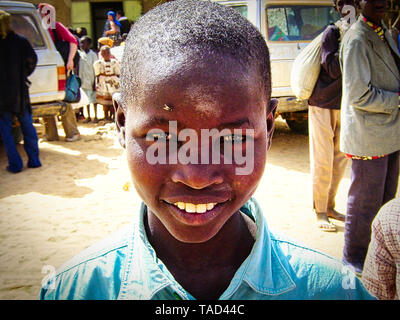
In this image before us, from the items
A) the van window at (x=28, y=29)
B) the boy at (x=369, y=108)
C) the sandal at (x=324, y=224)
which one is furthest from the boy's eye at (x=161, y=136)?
the van window at (x=28, y=29)

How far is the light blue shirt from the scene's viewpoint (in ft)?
3.50

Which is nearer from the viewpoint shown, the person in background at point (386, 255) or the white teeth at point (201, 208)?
the white teeth at point (201, 208)

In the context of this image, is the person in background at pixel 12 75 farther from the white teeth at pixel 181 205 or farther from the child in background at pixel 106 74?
the white teeth at pixel 181 205

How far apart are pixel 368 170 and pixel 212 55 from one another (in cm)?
202

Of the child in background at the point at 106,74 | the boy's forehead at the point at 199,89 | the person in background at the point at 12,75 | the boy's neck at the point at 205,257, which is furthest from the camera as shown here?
the child in background at the point at 106,74

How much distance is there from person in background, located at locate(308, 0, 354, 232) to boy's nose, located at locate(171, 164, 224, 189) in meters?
2.48

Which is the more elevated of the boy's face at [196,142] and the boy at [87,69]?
the boy at [87,69]

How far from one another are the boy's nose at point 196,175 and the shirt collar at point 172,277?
0.91ft

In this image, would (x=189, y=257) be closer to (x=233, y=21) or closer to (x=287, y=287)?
(x=287, y=287)

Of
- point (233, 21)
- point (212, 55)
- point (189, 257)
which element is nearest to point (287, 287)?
point (189, 257)

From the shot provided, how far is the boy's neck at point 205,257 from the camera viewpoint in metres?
1.15

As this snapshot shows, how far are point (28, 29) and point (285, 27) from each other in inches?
176

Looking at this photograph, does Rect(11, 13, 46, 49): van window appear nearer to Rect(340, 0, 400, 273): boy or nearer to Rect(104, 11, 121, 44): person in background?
Rect(104, 11, 121, 44): person in background

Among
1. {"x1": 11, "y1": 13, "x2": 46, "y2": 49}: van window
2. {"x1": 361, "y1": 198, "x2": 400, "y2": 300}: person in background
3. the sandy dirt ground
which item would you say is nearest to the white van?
the sandy dirt ground
